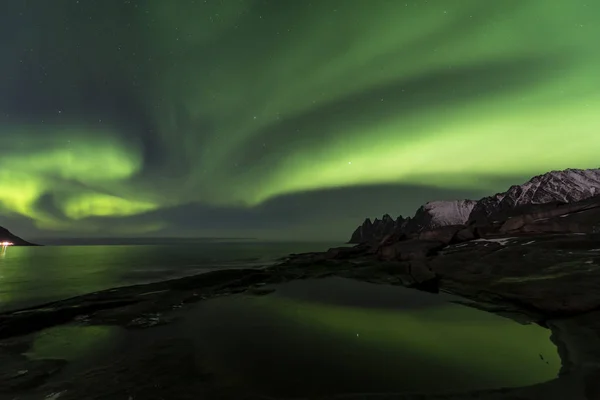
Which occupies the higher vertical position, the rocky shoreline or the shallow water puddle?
the rocky shoreline

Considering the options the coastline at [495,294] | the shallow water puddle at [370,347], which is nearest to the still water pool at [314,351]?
the shallow water puddle at [370,347]

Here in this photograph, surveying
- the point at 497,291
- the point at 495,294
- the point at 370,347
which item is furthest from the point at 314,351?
the point at 497,291

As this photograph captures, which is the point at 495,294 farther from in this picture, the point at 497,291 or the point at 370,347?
the point at 370,347

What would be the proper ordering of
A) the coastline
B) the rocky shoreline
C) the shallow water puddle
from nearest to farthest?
the shallow water puddle → the coastline → the rocky shoreline

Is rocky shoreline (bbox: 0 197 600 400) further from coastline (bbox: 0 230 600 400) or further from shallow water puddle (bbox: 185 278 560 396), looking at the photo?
shallow water puddle (bbox: 185 278 560 396)

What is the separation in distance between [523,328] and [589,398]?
639cm

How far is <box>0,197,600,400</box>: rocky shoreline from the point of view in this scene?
8633 mm

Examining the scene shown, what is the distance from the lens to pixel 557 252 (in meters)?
19.6

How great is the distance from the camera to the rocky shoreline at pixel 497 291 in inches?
340

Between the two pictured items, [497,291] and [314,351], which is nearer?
[314,351]

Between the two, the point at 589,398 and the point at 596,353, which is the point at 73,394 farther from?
the point at 596,353

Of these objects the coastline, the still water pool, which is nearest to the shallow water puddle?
the still water pool

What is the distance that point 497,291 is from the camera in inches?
666

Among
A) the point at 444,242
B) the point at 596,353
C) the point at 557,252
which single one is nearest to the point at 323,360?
the point at 596,353
